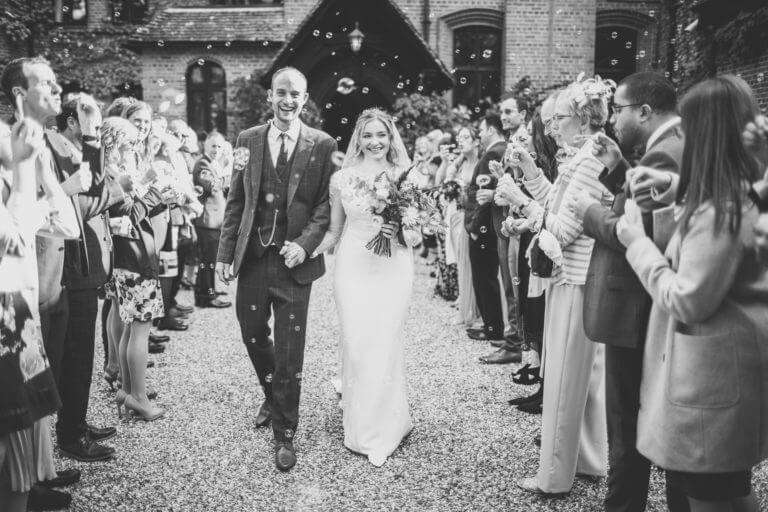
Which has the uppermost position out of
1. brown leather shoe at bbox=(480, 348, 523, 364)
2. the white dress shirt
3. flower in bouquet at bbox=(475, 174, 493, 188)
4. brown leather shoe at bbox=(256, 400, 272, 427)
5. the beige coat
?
the white dress shirt

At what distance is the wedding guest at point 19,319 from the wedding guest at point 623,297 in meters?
2.28

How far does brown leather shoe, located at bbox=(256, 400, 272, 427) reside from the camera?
15.4ft

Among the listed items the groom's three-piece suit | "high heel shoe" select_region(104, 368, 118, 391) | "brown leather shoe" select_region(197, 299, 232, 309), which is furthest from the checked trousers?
"brown leather shoe" select_region(197, 299, 232, 309)

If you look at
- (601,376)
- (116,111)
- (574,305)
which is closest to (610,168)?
(574,305)

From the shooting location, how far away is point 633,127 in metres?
2.83

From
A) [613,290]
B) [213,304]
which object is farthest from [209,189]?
[613,290]

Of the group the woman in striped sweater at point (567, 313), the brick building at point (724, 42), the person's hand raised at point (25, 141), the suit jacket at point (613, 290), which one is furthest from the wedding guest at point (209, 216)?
the brick building at point (724, 42)

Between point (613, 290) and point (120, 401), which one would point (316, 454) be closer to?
point (120, 401)

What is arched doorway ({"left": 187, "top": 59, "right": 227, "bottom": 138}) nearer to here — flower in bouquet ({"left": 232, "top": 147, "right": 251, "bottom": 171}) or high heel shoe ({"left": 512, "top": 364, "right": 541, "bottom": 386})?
high heel shoe ({"left": 512, "top": 364, "right": 541, "bottom": 386})

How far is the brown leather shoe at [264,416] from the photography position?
185 inches

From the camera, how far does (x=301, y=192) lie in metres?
4.22

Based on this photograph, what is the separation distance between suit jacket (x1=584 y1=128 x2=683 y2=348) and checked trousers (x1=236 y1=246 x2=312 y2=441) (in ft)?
6.49

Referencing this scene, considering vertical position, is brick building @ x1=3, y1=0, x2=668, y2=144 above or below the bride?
above

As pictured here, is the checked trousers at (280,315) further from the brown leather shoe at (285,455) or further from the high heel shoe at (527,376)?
the high heel shoe at (527,376)
